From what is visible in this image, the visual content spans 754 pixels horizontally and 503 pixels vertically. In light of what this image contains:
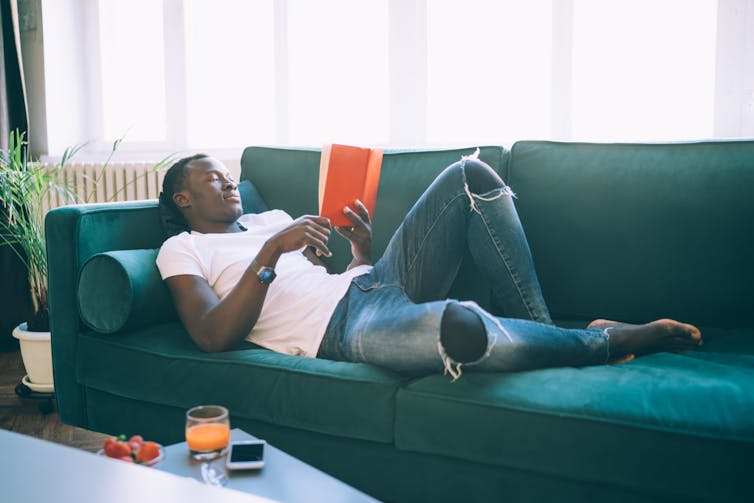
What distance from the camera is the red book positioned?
1531 mm

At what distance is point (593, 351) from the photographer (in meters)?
1.46

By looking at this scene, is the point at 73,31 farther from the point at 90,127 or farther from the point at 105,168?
the point at 105,168

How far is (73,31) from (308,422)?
3179mm

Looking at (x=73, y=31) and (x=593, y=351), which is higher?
(x=73, y=31)

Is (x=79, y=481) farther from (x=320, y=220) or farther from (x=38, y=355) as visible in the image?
(x=38, y=355)

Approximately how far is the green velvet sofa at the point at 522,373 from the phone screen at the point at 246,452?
1.24ft

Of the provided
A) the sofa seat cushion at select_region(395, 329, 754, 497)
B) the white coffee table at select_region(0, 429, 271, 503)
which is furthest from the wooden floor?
the white coffee table at select_region(0, 429, 271, 503)

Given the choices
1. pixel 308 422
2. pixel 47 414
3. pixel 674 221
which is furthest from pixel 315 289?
pixel 47 414

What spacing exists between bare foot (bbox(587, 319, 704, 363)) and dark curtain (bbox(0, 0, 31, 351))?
2.71 meters

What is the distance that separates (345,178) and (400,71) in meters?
1.70

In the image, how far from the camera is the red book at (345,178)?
1.53m

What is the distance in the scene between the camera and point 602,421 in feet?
3.94

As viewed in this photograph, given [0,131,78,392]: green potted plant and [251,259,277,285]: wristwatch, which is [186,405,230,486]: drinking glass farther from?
[0,131,78,392]: green potted plant

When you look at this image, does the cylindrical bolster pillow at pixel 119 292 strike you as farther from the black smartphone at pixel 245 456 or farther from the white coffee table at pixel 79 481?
the white coffee table at pixel 79 481
